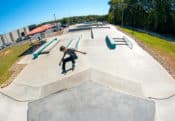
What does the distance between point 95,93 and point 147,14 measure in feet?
132

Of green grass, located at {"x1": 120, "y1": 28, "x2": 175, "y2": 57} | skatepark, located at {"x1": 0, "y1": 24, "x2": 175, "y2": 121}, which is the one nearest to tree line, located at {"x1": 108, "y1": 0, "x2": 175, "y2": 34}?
green grass, located at {"x1": 120, "y1": 28, "x2": 175, "y2": 57}

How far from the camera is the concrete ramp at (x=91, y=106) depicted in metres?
6.98

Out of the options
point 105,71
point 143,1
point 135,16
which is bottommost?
point 105,71

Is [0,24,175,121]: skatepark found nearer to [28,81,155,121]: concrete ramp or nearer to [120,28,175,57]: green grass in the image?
[28,81,155,121]: concrete ramp

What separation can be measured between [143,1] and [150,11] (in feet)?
13.7

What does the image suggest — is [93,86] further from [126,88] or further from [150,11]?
[150,11]

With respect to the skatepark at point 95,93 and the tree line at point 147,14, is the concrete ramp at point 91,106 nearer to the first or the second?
the skatepark at point 95,93

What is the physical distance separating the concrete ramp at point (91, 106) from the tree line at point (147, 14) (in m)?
35.6

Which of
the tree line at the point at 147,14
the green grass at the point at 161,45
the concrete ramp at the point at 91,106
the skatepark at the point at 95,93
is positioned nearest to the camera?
the concrete ramp at the point at 91,106

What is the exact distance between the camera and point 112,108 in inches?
284

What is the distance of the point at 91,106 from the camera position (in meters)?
7.33

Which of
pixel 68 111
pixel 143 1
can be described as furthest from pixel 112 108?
pixel 143 1

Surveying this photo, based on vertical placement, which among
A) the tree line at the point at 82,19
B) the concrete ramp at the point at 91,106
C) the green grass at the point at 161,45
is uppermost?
the tree line at the point at 82,19

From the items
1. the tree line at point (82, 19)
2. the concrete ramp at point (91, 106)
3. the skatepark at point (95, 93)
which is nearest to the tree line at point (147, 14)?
the tree line at point (82, 19)
